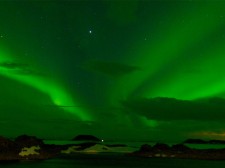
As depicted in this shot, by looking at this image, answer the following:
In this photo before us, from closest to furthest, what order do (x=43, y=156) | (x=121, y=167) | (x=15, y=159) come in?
(x=121, y=167) < (x=15, y=159) < (x=43, y=156)

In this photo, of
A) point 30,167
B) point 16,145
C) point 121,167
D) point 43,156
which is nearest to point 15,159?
point 16,145

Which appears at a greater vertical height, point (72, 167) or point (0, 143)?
point (0, 143)

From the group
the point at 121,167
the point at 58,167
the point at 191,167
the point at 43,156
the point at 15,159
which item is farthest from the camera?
the point at 43,156

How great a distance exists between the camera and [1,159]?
147875 mm

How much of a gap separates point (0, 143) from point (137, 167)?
168 ft

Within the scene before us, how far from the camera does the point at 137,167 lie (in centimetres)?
13075

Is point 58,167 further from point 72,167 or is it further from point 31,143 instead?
point 31,143

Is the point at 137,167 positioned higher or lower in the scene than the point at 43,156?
lower

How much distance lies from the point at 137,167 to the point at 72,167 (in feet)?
72.2

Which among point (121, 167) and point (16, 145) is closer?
point (121, 167)

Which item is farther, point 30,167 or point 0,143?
point 0,143

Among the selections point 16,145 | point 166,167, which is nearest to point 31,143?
point 16,145

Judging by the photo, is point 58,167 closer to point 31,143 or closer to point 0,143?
point 0,143

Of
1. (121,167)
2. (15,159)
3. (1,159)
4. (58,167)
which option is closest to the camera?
(58,167)
